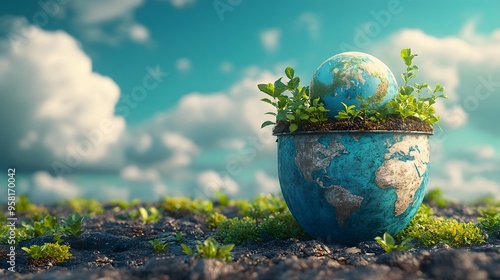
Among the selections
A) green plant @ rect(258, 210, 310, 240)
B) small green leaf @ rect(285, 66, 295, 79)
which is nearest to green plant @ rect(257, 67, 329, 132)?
small green leaf @ rect(285, 66, 295, 79)

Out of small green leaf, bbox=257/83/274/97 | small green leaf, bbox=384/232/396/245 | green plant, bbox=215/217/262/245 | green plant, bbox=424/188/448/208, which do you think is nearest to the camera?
small green leaf, bbox=384/232/396/245

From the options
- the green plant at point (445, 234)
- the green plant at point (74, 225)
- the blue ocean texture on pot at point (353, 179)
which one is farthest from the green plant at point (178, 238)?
the green plant at point (445, 234)

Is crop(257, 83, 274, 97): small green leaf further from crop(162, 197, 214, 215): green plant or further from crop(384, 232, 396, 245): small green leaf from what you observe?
crop(162, 197, 214, 215): green plant

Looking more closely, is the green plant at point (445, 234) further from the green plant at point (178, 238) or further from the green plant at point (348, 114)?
the green plant at point (178, 238)

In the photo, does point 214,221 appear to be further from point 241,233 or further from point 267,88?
point 267,88

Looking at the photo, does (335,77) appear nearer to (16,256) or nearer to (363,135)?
(363,135)

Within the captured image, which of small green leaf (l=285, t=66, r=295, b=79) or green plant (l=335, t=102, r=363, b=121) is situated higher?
small green leaf (l=285, t=66, r=295, b=79)

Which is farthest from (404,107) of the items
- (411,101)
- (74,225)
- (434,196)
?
(434,196)
